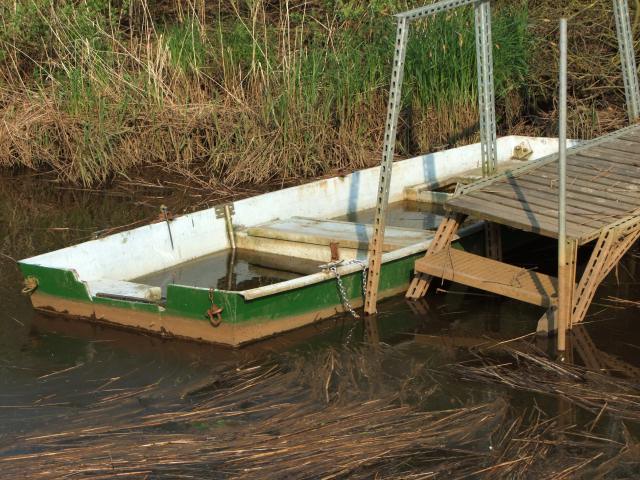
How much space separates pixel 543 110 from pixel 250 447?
8.41 meters

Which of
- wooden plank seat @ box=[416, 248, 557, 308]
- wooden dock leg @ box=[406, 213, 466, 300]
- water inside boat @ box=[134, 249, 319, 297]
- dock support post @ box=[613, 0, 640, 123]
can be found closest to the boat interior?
water inside boat @ box=[134, 249, 319, 297]

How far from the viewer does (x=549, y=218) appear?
656cm

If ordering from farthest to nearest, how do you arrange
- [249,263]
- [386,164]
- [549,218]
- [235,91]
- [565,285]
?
1. [235,91]
2. [249,263]
3. [386,164]
4. [549,218]
5. [565,285]

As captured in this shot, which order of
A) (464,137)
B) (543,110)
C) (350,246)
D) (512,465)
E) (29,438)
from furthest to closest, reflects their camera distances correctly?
1. (543,110)
2. (464,137)
3. (350,246)
4. (29,438)
5. (512,465)

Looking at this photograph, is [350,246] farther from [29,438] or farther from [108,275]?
[29,438]

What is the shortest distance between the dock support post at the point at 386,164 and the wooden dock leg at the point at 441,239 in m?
0.37

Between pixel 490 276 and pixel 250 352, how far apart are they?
1.68 metres

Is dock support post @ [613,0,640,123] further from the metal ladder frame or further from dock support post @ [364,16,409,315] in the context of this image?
dock support post @ [364,16,409,315]

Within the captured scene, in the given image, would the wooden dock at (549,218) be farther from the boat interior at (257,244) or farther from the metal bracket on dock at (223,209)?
the metal bracket on dock at (223,209)

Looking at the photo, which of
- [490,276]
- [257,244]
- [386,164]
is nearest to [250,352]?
[386,164]

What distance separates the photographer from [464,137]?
11.0 metres

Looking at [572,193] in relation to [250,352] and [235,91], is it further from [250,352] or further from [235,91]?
[235,91]

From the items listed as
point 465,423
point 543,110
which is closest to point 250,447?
point 465,423

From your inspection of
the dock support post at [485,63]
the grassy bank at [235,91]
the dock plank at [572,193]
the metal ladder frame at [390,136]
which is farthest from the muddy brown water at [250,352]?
the grassy bank at [235,91]
